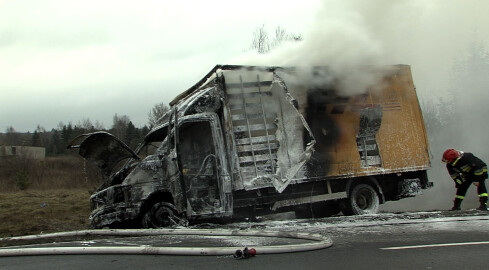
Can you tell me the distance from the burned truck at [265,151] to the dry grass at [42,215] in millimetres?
4263

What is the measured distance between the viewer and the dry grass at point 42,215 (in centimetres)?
1195

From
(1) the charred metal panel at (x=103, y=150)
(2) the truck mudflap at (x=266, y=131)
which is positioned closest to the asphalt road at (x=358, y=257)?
(2) the truck mudflap at (x=266, y=131)

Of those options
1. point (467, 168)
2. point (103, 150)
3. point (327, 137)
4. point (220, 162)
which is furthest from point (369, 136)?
point (103, 150)

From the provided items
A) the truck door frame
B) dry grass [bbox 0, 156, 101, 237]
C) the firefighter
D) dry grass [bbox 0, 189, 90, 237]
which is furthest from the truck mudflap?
dry grass [bbox 0, 189, 90, 237]

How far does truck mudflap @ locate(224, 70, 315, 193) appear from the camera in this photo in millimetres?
8508

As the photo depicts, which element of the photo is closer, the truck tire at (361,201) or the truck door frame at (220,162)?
the truck door frame at (220,162)

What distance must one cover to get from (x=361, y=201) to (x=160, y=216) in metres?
4.85

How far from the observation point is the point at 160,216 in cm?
800

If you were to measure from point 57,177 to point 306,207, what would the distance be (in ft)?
77.6

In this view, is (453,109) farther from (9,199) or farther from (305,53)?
(9,199)

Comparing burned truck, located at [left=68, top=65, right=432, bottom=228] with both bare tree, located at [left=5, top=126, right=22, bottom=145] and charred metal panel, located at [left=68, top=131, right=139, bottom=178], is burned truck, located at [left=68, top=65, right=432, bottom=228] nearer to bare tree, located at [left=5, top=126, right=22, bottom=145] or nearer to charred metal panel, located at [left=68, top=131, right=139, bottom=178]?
charred metal panel, located at [left=68, top=131, right=139, bottom=178]

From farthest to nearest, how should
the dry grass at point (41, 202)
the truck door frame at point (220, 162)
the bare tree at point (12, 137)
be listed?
the bare tree at point (12, 137), the dry grass at point (41, 202), the truck door frame at point (220, 162)

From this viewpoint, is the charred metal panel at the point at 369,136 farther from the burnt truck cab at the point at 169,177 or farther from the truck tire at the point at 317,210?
the burnt truck cab at the point at 169,177

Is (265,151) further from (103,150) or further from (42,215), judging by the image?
(42,215)
